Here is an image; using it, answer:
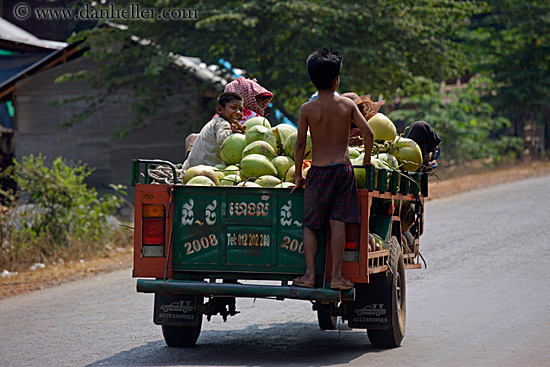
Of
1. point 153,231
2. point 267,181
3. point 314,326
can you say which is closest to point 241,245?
point 267,181

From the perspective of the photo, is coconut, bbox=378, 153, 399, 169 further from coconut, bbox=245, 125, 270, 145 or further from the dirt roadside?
the dirt roadside

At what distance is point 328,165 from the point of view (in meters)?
6.11

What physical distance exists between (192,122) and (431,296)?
44.8ft

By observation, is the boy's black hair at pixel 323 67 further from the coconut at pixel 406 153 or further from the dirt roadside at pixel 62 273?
the dirt roadside at pixel 62 273

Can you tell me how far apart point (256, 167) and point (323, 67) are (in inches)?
39.7

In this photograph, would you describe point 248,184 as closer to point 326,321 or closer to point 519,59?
point 326,321

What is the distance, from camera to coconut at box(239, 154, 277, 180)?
6.63 metres

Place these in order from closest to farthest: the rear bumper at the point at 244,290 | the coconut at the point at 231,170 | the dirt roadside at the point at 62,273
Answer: the rear bumper at the point at 244,290 < the coconut at the point at 231,170 < the dirt roadside at the point at 62,273

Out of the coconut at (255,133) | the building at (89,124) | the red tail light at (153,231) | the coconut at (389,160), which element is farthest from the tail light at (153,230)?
the building at (89,124)

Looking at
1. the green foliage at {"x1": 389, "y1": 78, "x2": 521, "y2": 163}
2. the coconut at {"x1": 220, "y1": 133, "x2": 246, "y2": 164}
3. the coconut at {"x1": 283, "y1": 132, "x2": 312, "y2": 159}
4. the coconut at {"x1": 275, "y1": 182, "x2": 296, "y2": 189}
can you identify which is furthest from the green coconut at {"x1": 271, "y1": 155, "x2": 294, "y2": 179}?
the green foliage at {"x1": 389, "y1": 78, "x2": 521, "y2": 163}

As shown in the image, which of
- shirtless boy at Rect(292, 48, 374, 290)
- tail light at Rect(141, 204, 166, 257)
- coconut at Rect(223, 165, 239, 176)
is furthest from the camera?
coconut at Rect(223, 165, 239, 176)

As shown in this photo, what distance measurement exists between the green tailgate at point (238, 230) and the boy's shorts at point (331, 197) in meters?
0.16

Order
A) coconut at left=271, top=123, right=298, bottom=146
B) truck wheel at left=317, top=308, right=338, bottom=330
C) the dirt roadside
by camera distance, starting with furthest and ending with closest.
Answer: the dirt roadside → truck wheel at left=317, top=308, right=338, bottom=330 → coconut at left=271, top=123, right=298, bottom=146

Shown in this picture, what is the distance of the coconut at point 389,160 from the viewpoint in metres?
7.06
